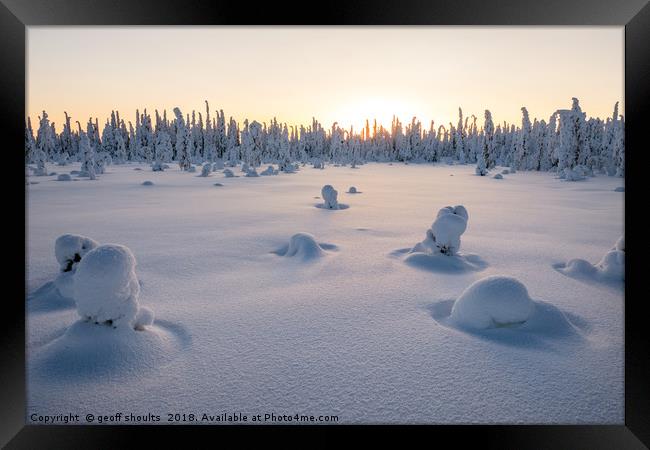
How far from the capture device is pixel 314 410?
4.96 ft

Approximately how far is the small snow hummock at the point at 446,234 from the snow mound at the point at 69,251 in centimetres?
283

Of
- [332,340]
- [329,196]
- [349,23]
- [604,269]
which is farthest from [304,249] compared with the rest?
[329,196]

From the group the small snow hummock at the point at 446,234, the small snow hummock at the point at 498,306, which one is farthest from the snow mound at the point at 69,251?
the small snow hummock at the point at 446,234

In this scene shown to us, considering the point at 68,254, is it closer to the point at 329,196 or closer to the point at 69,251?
the point at 69,251

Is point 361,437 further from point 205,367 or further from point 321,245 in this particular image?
point 321,245

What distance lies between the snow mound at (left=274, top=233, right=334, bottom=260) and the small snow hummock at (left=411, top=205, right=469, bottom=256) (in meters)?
1.08

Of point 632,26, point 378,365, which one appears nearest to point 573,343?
point 378,365

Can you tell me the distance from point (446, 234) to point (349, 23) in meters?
2.43

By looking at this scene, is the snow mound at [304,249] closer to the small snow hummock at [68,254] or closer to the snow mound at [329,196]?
the small snow hummock at [68,254]

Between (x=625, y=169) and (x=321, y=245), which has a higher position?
(x=625, y=169)

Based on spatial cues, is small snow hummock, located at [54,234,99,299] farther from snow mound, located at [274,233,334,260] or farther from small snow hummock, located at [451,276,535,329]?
small snow hummock, located at [451,276,535,329]

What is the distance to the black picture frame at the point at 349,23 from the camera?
1517 millimetres

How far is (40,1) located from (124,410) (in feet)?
5.34

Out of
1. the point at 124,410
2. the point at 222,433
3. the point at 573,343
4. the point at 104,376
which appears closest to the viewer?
the point at 222,433
